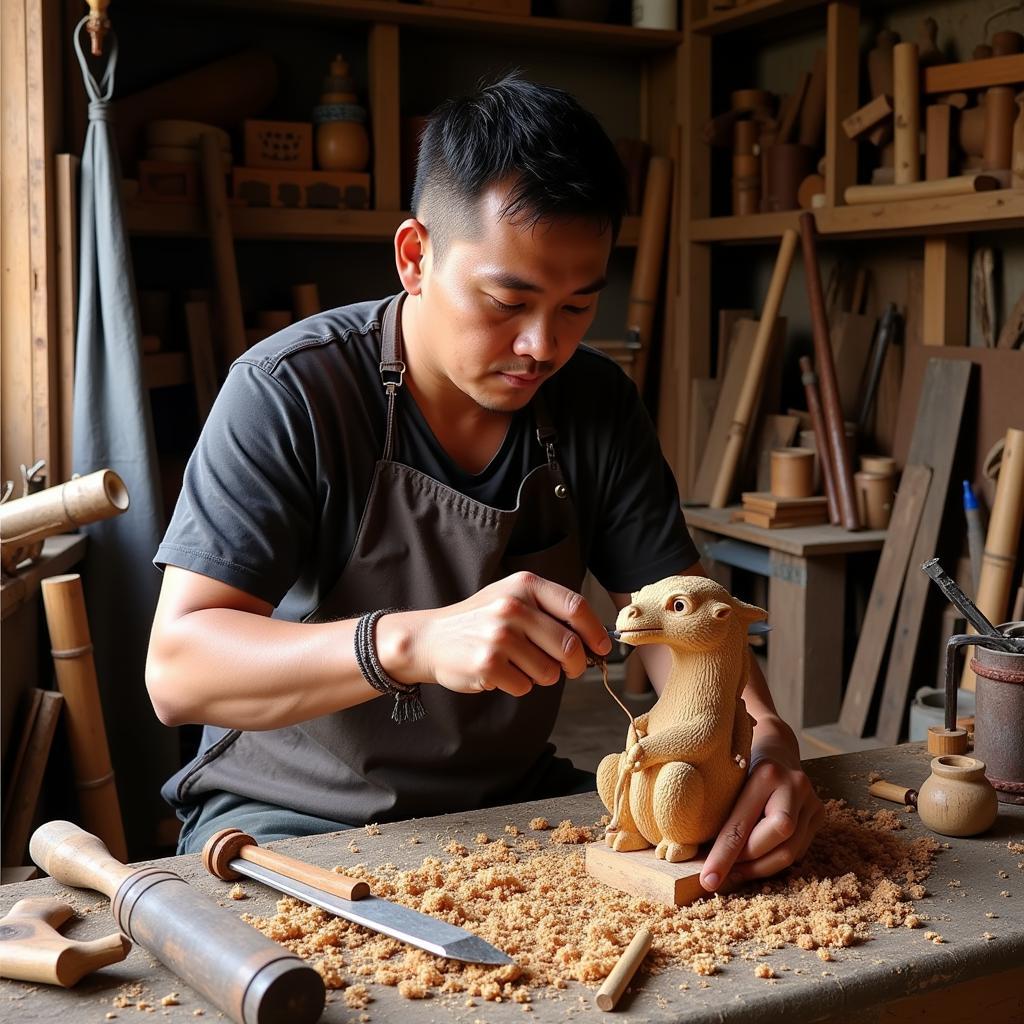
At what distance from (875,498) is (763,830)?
2.45 m

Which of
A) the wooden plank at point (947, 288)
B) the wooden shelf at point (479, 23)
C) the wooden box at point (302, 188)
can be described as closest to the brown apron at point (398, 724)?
the wooden plank at point (947, 288)

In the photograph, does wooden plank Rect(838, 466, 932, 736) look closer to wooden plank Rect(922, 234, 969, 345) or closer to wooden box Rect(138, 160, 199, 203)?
wooden plank Rect(922, 234, 969, 345)

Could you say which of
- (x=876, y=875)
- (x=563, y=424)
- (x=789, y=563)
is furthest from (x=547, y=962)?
(x=789, y=563)

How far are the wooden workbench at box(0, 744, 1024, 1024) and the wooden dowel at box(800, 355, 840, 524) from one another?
226cm

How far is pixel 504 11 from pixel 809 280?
4.68 ft

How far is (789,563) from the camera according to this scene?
365 cm

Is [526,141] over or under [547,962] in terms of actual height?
over

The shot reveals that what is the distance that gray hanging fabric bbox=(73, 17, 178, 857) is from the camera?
3.11 m

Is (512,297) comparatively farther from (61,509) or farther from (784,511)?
(784,511)

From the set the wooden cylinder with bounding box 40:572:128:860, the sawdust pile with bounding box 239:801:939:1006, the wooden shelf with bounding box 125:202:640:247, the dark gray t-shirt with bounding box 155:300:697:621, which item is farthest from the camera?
the wooden shelf with bounding box 125:202:640:247

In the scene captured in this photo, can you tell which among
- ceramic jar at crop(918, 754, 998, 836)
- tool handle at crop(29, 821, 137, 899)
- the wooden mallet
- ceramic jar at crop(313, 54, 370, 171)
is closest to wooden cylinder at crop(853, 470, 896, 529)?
ceramic jar at crop(313, 54, 370, 171)

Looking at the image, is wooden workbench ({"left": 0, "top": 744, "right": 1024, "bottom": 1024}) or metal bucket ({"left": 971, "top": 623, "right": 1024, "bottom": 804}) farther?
metal bucket ({"left": 971, "top": 623, "right": 1024, "bottom": 804})

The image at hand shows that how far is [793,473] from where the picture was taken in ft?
12.4

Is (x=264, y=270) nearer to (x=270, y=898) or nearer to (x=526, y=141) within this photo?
(x=526, y=141)
